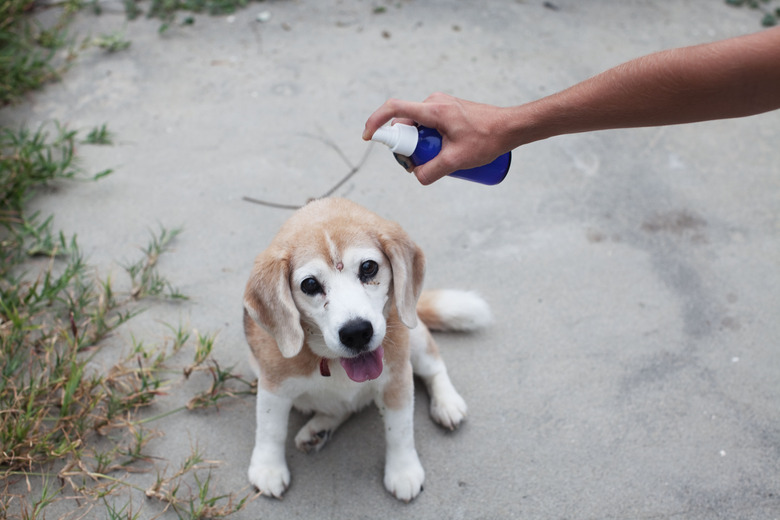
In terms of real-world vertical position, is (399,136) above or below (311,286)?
above

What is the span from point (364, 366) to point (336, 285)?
1.05ft

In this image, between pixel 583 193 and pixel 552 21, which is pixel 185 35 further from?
pixel 583 193

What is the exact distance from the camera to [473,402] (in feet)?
9.18

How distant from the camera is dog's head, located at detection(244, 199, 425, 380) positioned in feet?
6.57

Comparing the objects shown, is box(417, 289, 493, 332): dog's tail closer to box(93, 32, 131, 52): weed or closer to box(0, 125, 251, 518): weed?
box(0, 125, 251, 518): weed

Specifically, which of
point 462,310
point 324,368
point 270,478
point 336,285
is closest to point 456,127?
point 336,285

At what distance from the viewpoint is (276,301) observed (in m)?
2.10

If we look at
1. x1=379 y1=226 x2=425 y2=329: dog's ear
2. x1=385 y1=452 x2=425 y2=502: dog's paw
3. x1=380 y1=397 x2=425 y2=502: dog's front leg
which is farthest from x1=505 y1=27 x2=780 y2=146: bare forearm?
x1=385 y1=452 x2=425 y2=502: dog's paw

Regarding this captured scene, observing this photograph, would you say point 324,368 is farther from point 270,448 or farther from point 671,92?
point 671,92

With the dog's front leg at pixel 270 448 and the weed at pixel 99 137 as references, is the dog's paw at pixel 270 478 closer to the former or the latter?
the dog's front leg at pixel 270 448

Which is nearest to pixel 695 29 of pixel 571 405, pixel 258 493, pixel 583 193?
pixel 583 193

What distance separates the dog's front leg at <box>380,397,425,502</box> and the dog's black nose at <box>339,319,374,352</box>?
19.2 inches

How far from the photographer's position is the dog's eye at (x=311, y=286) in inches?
81.6

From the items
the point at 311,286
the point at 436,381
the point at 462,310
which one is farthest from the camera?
the point at 462,310
